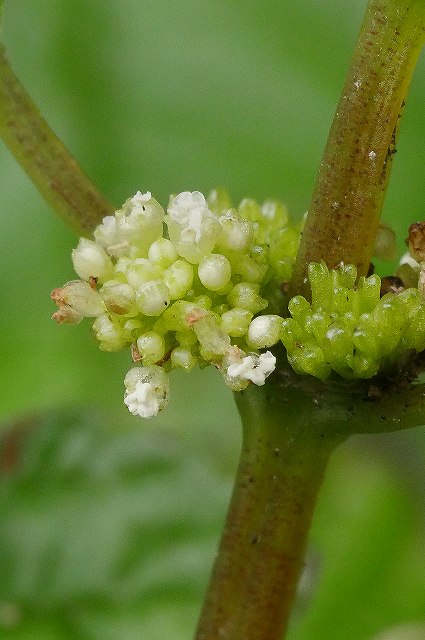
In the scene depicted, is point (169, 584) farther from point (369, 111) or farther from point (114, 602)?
point (369, 111)

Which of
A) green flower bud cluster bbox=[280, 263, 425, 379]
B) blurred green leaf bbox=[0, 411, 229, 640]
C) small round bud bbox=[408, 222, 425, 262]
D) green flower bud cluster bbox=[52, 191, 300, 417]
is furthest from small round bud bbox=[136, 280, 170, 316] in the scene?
blurred green leaf bbox=[0, 411, 229, 640]

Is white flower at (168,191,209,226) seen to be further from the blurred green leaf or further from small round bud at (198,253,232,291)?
the blurred green leaf

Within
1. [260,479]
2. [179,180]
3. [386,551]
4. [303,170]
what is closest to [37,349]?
[179,180]

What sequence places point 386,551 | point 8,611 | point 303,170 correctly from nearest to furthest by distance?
point 8,611 → point 386,551 → point 303,170

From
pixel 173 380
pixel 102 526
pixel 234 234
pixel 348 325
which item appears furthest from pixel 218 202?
pixel 173 380

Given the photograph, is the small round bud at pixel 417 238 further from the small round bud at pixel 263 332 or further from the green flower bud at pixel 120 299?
the green flower bud at pixel 120 299

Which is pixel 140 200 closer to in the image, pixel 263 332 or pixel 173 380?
pixel 263 332
